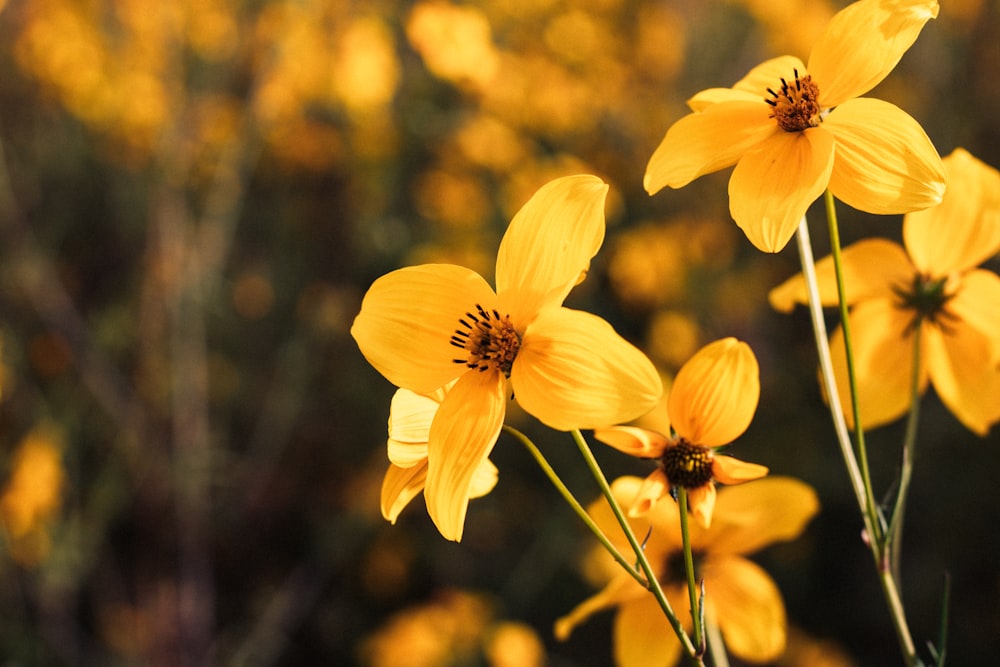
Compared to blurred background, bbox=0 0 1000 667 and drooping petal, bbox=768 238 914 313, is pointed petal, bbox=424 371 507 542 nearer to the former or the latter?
drooping petal, bbox=768 238 914 313

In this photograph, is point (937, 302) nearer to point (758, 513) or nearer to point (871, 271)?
point (871, 271)

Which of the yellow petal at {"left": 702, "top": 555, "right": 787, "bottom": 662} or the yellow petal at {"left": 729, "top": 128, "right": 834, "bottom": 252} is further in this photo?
the yellow petal at {"left": 702, "top": 555, "right": 787, "bottom": 662}

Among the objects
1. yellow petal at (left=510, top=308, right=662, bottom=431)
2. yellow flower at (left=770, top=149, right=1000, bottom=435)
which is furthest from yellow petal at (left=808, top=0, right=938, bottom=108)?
yellow petal at (left=510, top=308, right=662, bottom=431)

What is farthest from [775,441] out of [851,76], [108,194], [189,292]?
[108,194]

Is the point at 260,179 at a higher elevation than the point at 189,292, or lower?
lower

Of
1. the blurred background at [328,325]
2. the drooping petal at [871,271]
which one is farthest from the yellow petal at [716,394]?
the blurred background at [328,325]

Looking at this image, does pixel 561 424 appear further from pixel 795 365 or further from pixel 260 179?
pixel 260 179

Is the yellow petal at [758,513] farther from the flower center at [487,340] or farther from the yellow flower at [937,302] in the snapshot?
the flower center at [487,340]
